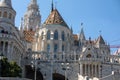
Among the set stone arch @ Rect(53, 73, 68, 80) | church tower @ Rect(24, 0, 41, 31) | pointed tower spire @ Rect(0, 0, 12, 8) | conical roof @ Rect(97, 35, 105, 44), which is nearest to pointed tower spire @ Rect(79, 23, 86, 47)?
conical roof @ Rect(97, 35, 105, 44)

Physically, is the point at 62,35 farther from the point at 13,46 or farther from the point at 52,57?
the point at 13,46

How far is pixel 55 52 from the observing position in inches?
2904

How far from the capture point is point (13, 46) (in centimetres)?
5809

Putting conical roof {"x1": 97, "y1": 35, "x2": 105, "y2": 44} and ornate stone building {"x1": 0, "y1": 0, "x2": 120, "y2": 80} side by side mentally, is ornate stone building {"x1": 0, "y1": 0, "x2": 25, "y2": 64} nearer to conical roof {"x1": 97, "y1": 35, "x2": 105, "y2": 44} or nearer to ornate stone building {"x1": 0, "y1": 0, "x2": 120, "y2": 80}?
ornate stone building {"x1": 0, "y1": 0, "x2": 120, "y2": 80}

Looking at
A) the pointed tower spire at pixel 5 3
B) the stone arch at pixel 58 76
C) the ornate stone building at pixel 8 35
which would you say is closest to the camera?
the ornate stone building at pixel 8 35

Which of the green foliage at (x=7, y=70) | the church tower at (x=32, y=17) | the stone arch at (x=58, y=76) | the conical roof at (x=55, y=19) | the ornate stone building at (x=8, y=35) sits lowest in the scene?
the stone arch at (x=58, y=76)

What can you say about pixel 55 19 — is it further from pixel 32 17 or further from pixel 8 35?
pixel 32 17

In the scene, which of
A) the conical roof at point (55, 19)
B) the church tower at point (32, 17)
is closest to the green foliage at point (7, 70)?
the conical roof at point (55, 19)

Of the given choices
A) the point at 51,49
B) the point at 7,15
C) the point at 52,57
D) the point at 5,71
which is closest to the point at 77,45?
the point at 51,49

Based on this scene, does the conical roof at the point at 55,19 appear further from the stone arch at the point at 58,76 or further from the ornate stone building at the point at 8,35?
the ornate stone building at the point at 8,35

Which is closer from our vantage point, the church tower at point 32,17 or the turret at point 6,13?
the turret at point 6,13

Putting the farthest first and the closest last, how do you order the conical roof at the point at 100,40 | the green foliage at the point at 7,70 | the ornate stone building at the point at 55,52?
the conical roof at the point at 100,40
the ornate stone building at the point at 55,52
the green foliage at the point at 7,70

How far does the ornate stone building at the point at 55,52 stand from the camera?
2339 inches

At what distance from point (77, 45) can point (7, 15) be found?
98.3 feet
